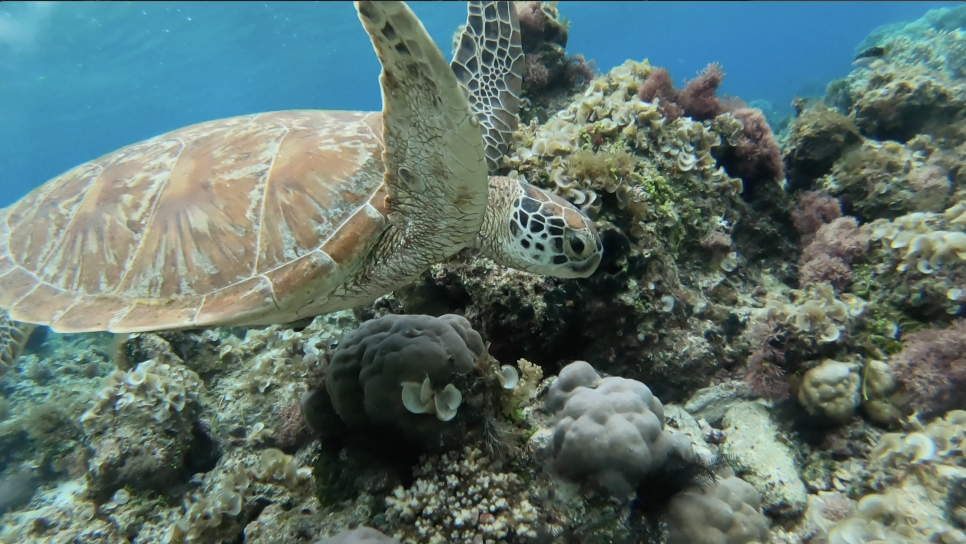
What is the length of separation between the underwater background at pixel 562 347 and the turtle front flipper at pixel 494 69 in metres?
0.05

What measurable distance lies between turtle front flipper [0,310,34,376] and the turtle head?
5547 millimetres

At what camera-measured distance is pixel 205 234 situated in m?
2.12

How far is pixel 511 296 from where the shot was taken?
2631mm

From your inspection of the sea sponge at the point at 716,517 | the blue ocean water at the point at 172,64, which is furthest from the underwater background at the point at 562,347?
the blue ocean water at the point at 172,64

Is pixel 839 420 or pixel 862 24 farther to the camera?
pixel 862 24

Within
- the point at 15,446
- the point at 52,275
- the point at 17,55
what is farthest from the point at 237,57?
the point at 52,275

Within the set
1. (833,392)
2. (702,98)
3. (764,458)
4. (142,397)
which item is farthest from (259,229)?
(702,98)

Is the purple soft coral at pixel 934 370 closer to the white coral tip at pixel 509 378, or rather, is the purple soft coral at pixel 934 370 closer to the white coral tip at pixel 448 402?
the white coral tip at pixel 509 378

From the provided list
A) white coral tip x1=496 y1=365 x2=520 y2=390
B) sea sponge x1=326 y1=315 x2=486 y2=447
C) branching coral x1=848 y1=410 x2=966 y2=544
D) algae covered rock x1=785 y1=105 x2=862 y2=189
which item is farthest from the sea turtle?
algae covered rock x1=785 y1=105 x2=862 y2=189

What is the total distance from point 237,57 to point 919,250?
43273 millimetres

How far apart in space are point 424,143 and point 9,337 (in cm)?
590

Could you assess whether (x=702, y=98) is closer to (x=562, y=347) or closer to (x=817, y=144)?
(x=817, y=144)

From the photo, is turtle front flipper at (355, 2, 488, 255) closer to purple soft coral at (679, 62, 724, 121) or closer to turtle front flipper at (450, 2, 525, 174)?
turtle front flipper at (450, 2, 525, 174)

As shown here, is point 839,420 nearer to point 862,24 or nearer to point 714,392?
Result: point 714,392
